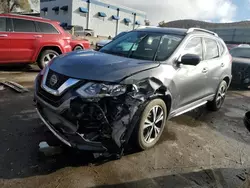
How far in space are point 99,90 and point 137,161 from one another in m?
1.15

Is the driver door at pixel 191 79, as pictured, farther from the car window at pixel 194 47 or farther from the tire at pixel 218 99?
the tire at pixel 218 99

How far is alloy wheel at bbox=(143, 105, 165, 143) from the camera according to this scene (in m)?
3.07

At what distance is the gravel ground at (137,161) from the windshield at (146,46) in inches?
54.7

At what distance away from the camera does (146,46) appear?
3.72 m

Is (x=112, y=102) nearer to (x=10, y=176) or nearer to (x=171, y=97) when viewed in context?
(x=171, y=97)

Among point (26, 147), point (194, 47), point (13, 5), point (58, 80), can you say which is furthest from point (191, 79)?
point (13, 5)

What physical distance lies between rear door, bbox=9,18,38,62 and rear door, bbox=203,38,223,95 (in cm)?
533

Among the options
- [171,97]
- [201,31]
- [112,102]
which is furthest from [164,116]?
[201,31]

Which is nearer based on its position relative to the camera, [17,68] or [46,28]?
[46,28]

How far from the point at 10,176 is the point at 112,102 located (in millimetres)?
1402

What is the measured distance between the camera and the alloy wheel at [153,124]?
10.1ft

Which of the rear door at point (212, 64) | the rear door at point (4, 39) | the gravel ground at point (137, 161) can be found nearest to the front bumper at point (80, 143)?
the gravel ground at point (137, 161)

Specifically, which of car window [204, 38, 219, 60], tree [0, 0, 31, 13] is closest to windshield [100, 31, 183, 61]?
car window [204, 38, 219, 60]

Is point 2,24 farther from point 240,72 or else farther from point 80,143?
point 240,72
